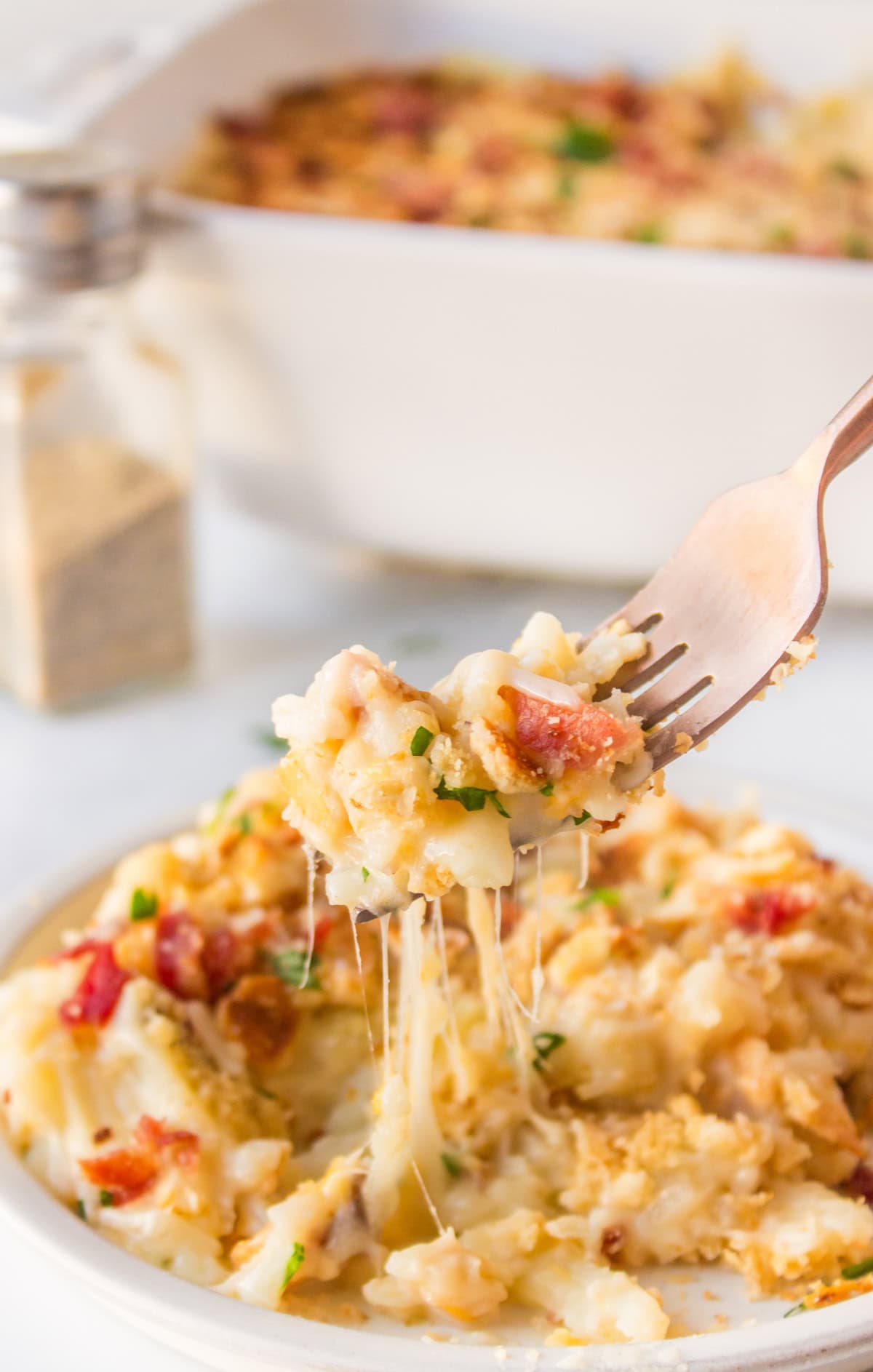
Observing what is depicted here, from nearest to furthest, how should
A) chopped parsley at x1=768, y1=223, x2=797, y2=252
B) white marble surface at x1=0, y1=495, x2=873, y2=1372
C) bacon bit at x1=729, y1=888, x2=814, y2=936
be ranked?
bacon bit at x1=729, y1=888, x2=814, y2=936
white marble surface at x1=0, y1=495, x2=873, y2=1372
chopped parsley at x1=768, y1=223, x2=797, y2=252

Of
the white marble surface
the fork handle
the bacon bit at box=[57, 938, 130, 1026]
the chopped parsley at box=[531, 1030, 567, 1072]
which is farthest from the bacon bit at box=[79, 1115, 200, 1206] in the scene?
the fork handle

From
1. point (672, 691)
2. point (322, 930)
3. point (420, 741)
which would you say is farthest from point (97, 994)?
point (672, 691)

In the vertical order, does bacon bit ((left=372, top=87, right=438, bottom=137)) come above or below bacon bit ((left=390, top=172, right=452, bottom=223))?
above

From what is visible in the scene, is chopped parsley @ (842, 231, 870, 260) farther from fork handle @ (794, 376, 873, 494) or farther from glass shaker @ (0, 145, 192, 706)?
fork handle @ (794, 376, 873, 494)

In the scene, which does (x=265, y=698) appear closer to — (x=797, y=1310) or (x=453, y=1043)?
(x=453, y=1043)

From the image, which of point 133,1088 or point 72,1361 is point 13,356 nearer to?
point 133,1088

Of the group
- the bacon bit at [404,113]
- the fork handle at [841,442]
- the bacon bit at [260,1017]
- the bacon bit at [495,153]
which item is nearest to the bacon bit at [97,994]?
the bacon bit at [260,1017]

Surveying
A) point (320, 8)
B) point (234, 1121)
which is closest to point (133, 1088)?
point (234, 1121)

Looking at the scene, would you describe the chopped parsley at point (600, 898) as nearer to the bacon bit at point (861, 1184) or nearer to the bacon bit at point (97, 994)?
the bacon bit at point (861, 1184)
